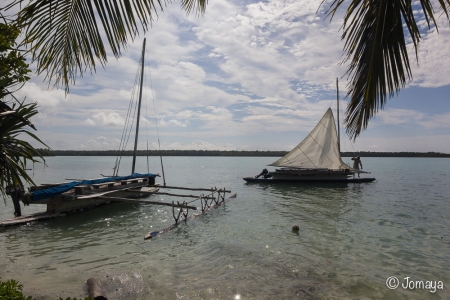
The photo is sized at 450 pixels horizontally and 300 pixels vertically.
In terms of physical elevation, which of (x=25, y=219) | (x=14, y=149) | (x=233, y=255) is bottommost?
(x=233, y=255)

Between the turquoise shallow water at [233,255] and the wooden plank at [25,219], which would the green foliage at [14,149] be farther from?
the wooden plank at [25,219]

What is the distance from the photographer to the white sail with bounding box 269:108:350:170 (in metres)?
34.2

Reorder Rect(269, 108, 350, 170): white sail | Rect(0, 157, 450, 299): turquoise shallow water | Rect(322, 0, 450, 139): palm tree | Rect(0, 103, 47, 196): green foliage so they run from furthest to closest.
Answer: Rect(269, 108, 350, 170): white sail, Rect(0, 157, 450, 299): turquoise shallow water, Rect(0, 103, 47, 196): green foliage, Rect(322, 0, 450, 139): palm tree

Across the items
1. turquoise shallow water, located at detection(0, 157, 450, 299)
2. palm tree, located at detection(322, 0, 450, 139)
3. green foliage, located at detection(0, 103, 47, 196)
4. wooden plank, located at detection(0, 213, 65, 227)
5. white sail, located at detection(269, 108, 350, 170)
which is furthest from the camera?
white sail, located at detection(269, 108, 350, 170)

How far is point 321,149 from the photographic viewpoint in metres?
34.4

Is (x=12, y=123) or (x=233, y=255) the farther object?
(x=233, y=255)

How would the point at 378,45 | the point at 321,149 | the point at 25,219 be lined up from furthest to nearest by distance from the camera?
the point at 321,149
the point at 25,219
the point at 378,45

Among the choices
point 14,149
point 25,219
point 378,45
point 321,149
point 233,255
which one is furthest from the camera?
point 321,149

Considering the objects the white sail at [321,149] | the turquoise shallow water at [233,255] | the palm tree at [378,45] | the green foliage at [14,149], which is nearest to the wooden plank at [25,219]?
the turquoise shallow water at [233,255]

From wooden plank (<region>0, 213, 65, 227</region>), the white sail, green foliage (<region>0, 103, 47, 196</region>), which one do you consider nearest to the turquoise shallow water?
wooden plank (<region>0, 213, 65, 227</region>)

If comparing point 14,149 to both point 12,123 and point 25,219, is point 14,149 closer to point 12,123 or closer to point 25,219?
point 12,123

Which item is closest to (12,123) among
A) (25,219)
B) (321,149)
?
(25,219)

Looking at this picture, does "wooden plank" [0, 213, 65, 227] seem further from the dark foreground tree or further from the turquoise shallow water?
the dark foreground tree

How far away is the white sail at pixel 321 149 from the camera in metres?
34.2
